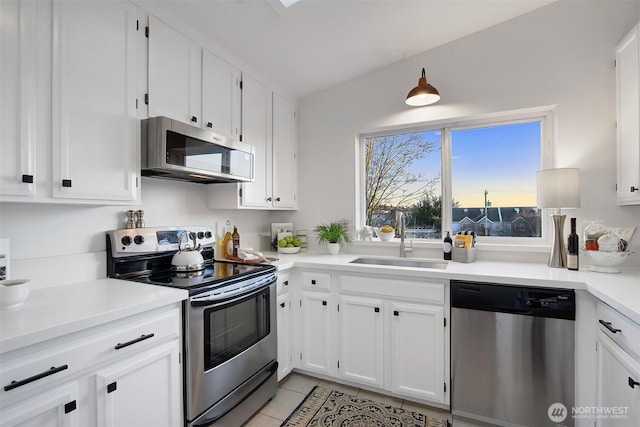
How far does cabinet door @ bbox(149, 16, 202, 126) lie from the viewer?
178 centimetres

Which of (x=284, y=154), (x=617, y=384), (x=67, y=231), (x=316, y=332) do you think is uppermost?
(x=284, y=154)

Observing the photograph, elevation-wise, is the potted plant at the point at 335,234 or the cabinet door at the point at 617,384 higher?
the potted plant at the point at 335,234

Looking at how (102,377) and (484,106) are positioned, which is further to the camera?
(484,106)

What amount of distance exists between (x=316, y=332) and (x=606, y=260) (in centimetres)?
195

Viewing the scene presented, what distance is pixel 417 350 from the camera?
204cm

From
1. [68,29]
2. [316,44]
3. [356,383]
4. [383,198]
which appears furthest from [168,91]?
[356,383]

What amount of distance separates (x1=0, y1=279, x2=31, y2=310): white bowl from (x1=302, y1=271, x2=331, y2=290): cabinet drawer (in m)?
1.60

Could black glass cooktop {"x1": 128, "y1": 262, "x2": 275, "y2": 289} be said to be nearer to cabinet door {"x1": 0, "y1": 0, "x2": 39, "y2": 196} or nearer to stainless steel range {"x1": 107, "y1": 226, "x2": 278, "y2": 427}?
stainless steel range {"x1": 107, "y1": 226, "x2": 278, "y2": 427}

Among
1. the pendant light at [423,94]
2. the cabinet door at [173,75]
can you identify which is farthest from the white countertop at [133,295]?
the pendant light at [423,94]

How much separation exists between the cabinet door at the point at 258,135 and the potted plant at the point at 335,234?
1.86ft

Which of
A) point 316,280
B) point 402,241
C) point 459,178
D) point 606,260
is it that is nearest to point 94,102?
point 316,280

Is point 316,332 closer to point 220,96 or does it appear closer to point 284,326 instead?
point 284,326

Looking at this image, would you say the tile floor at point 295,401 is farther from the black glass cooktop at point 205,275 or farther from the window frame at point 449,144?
the window frame at point 449,144

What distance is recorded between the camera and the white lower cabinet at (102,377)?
0.97m
